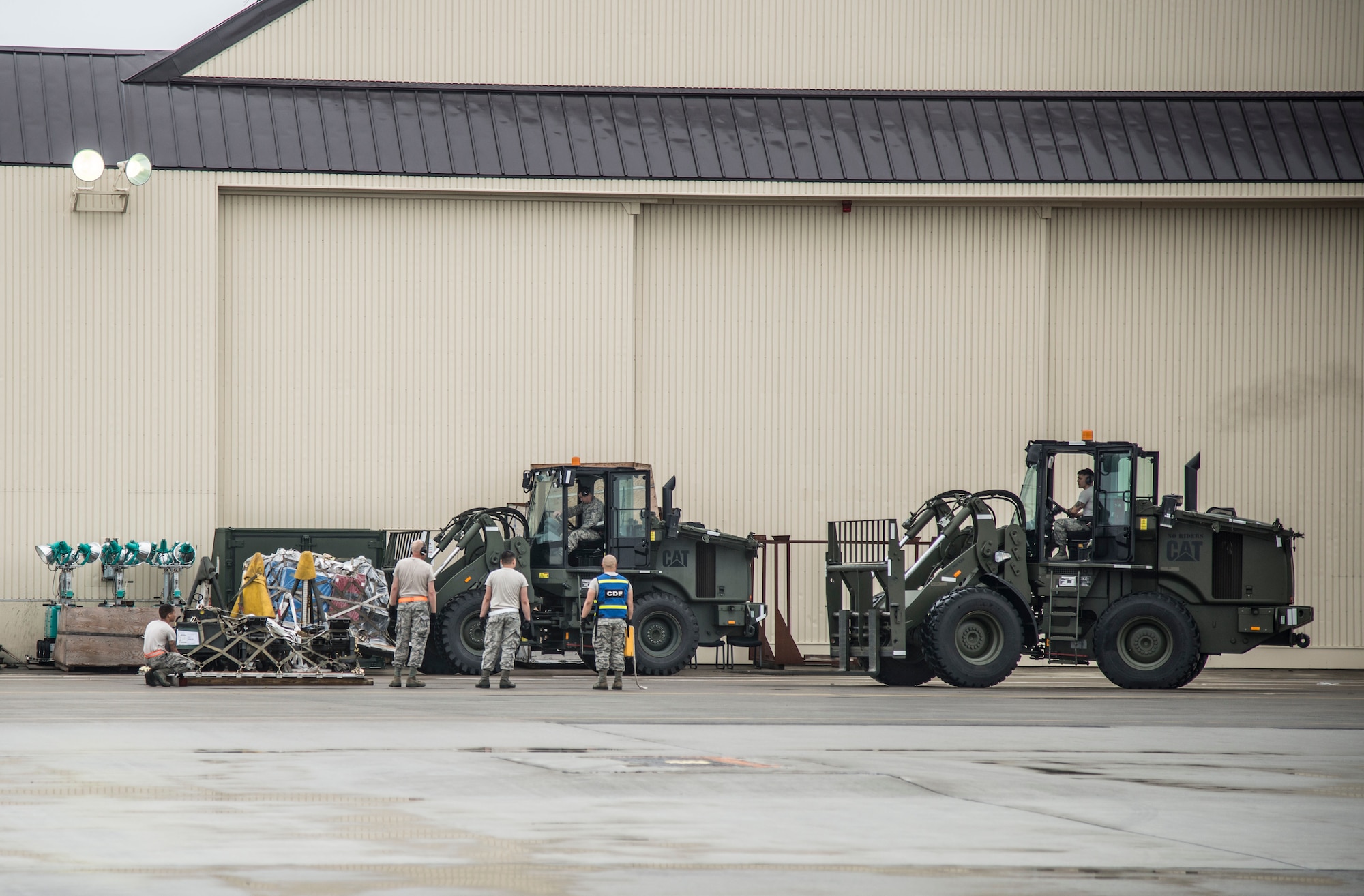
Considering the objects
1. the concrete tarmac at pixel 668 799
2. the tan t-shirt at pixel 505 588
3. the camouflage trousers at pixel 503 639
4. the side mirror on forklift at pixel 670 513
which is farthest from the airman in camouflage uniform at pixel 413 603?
the side mirror on forklift at pixel 670 513

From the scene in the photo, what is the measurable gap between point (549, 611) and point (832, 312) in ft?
25.5

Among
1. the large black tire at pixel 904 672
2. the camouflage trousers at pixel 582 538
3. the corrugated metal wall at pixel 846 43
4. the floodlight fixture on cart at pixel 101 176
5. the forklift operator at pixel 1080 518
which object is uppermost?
the corrugated metal wall at pixel 846 43

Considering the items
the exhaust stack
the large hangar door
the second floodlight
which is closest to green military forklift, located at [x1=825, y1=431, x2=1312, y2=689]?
the exhaust stack

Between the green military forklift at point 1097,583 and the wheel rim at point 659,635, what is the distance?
8.94 feet

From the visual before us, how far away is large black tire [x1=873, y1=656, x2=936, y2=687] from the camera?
22953 mm

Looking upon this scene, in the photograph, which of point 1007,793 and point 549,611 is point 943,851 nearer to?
point 1007,793

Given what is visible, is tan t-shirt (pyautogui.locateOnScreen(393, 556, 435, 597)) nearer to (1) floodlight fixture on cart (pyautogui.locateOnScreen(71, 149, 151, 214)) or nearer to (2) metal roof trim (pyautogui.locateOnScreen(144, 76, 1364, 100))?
(1) floodlight fixture on cart (pyautogui.locateOnScreen(71, 149, 151, 214))

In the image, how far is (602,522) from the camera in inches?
987

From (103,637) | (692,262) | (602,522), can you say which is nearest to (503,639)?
(602,522)

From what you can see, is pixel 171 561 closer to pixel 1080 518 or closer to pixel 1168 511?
pixel 1080 518

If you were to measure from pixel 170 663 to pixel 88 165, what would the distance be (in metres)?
Result: 8.93

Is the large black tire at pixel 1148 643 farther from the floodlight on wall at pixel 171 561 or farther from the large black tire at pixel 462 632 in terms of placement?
the floodlight on wall at pixel 171 561

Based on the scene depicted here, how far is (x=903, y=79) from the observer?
30016mm

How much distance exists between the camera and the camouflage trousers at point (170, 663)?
71.1 feet
